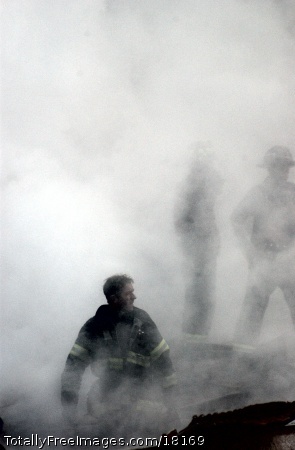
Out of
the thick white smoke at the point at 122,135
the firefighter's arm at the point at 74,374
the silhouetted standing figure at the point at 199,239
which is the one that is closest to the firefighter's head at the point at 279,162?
the silhouetted standing figure at the point at 199,239

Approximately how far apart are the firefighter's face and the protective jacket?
0.17 feet

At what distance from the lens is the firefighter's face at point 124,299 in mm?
3094

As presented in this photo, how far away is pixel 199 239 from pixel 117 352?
2142 millimetres

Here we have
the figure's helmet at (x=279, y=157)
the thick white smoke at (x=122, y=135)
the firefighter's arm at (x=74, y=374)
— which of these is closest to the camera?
the firefighter's arm at (x=74, y=374)

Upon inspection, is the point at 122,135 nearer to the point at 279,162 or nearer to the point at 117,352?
the point at 279,162

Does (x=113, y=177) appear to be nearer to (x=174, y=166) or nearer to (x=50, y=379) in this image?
(x=174, y=166)

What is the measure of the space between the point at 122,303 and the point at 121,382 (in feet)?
2.09

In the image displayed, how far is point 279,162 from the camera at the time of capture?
13.4 ft

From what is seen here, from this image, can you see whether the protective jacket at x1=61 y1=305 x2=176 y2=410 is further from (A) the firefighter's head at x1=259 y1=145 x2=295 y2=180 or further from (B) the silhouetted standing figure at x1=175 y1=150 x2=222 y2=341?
(A) the firefighter's head at x1=259 y1=145 x2=295 y2=180

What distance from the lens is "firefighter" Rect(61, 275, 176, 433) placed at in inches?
119

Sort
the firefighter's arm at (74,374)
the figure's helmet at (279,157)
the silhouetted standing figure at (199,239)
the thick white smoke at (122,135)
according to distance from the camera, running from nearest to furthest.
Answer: the firefighter's arm at (74,374)
the figure's helmet at (279,157)
the silhouetted standing figure at (199,239)
the thick white smoke at (122,135)

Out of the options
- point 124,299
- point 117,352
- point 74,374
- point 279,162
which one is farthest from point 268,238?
point 74,374

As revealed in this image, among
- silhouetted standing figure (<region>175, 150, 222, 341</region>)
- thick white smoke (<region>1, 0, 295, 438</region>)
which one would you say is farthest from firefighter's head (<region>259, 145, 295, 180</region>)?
thick white smoke (<region>1, 0, 295, 438</region>)

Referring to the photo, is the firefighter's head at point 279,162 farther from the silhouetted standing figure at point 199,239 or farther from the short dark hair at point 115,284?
the short dark hair at point 115,284
